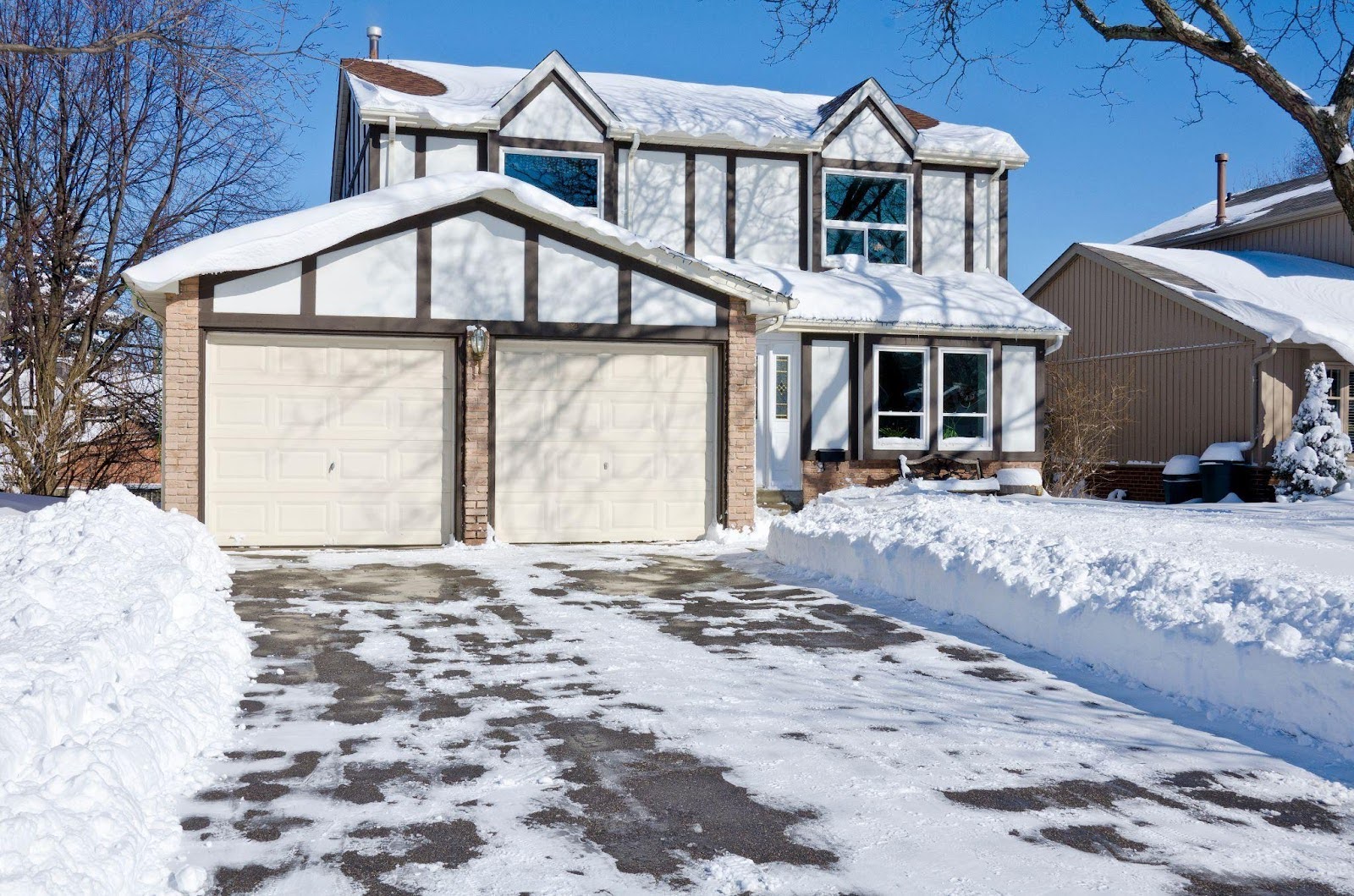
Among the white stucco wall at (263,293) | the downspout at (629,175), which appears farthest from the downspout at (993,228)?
the white stucco wall at (263,293)

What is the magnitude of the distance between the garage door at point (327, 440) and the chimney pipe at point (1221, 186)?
22483 mm

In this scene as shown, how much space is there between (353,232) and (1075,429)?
14.3m

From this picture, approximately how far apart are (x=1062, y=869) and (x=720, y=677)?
9.47 feet

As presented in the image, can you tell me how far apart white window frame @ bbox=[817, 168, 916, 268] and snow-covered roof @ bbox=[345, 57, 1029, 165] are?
2.04 ft

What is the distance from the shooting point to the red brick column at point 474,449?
1264 centimetres

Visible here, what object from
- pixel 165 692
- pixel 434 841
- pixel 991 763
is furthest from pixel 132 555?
pixel 991 763

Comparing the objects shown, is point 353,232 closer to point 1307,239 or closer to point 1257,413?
point 1257,413

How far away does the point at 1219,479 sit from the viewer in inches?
776

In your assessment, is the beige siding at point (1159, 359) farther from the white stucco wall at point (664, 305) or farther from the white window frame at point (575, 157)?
the white stucco wall at point (664, 305)

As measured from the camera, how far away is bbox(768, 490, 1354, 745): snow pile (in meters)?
5.41

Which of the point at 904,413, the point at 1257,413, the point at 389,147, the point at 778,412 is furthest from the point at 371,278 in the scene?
the point at 1257,413

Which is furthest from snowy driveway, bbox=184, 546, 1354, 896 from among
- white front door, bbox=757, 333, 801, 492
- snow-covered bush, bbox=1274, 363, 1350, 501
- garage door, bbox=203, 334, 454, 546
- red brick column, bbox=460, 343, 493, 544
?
snow-covered bush, bbox=1274, 363, 1350, 501

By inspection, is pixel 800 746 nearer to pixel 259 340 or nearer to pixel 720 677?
pixel 720 677

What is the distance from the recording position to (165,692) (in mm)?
5086
